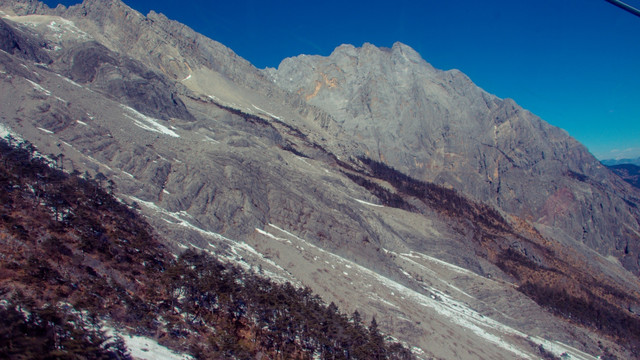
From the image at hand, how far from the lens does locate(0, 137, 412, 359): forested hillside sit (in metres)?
21.3

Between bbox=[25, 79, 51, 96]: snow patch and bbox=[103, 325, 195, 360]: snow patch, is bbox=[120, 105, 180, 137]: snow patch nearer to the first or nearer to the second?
bbox=[25, 79, 51, 96]: snow patch

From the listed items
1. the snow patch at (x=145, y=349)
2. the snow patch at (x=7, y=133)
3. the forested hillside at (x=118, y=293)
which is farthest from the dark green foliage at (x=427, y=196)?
the snow patch at (x=145, y=349)

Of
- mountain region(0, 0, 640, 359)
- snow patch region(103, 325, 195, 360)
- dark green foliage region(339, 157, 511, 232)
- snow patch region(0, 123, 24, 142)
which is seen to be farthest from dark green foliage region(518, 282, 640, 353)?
snow patch region(0, 123, 24, 142)

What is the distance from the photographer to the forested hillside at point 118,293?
21.3m

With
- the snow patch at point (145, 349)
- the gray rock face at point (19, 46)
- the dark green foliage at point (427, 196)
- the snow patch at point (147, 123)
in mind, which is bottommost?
the snow patch at point (145, 349)

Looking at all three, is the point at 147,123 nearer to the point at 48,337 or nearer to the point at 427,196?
the point at 48,337

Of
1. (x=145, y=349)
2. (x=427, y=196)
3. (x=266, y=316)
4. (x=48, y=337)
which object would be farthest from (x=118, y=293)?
(x=427, y=196)

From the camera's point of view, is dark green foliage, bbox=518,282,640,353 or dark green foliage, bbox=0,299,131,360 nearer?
dark green foliage, bbox=0,299,131,360

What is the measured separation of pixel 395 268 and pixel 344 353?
38478 mm

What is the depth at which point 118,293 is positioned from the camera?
92.3 feet

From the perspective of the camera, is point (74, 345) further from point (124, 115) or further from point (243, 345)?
point (124, 115)

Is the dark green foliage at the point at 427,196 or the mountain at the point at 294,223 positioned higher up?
the dark green foliage at the point at 427,196

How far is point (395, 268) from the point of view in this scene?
2795 inches

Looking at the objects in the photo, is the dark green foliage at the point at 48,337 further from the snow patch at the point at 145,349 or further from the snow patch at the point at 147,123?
the snow patch at the point at 147,123
